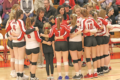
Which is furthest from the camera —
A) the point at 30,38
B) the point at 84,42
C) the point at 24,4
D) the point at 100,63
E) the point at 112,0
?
the point at 112,0

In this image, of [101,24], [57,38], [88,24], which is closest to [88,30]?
[88,24]

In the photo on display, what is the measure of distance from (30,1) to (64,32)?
2767 mm

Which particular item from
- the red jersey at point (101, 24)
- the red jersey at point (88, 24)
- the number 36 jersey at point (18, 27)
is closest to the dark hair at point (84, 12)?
the red jersey at point (88, 24)

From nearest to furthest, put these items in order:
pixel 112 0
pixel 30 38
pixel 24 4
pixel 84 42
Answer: pixel 30 38, pixel 84 42, pixel 24 4, pixel 112 0

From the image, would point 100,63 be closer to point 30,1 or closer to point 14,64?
point 14,64

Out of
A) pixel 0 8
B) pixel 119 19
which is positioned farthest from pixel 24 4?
pixel 119 19

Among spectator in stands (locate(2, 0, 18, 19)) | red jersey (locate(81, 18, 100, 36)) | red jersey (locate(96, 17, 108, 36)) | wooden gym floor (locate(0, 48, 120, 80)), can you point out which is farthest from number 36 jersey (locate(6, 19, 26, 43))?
spectator in stands (locate(2, 0, 18, 19))

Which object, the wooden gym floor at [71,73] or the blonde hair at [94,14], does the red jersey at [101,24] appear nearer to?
the blonde hair at [94,14]

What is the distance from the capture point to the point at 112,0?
10344 mm

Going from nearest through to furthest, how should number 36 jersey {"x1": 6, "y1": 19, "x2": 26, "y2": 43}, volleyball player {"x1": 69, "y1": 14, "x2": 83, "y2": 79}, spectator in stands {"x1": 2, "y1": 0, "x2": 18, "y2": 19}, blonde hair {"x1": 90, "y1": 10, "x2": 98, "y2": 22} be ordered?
number 36 jersey {"x1": 6, "y1": 19, "x2": 26, "y2": 43} < volleyball player {"x1": 69, "y1": 14, "x2": 83, "y2": 79} < blonde hair {"x1": 90, "y1": 10, "x2": 98, "y2": 22} < spectator in stands {"x1": 2, "y1": 0, "x2": 18, "y2": 19}

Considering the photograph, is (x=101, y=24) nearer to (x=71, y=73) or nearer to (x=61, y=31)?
(x=61, y=31)

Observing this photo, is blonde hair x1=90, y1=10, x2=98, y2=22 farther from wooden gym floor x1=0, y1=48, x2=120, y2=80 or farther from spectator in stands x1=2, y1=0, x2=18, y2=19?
spectator in stands x1=2, y1=0, x2=18, y2=19

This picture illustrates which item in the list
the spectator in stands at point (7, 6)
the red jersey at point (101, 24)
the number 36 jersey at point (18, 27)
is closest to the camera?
the number 36 jersey at point (18, 27)

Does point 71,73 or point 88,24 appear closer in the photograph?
point 88,24
